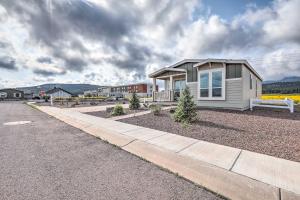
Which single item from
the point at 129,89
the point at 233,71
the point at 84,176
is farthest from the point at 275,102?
the point at 129,89

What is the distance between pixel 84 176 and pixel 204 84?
401 inches

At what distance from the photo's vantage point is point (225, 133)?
16.9ft

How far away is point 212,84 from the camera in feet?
35.3

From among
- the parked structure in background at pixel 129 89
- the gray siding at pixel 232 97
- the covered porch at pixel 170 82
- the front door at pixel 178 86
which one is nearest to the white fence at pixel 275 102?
the gray siding at pixel 232 97

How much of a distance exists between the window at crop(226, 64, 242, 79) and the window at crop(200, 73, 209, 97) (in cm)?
138

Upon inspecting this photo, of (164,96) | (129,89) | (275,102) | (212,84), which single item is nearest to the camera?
(275,102)

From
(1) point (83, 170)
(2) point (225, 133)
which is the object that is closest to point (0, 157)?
(1) point (83, 170)

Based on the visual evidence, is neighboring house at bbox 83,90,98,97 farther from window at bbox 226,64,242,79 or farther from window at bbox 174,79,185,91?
window at bbox 226,64,242,79

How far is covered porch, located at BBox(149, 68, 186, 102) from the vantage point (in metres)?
13.2

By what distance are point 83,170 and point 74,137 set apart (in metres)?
2.77

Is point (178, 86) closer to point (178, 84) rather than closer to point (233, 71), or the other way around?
point (178, 84)

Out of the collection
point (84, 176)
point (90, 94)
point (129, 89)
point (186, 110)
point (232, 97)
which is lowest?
point (84, 176)

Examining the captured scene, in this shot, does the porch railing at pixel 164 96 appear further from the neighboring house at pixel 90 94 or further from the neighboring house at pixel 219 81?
the neighboring house at pixel 90 94

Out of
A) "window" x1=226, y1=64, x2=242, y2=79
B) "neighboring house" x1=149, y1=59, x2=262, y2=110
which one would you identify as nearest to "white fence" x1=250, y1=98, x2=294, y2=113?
"neighboring house" x1=149, y1=59, x2=262, y2=110
